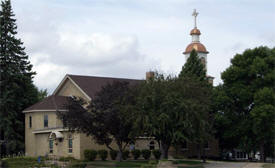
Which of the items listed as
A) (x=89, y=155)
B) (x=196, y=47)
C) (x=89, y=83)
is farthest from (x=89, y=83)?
(x=196, y=47)

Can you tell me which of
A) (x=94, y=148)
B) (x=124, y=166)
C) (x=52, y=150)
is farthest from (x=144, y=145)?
(x=124, y=166)

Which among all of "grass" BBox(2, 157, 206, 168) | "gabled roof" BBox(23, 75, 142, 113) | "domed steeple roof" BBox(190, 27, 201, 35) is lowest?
"grass" BBox(2, 157, 206, 168)

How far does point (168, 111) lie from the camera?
41.2 metres

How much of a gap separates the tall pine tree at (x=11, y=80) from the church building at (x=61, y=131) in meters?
1.87

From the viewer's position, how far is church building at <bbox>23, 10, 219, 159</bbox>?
52.0 metres

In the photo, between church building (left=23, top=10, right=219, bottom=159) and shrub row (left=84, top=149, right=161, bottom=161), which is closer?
shrub row (left=84, top=149, right=161, bottom=161)

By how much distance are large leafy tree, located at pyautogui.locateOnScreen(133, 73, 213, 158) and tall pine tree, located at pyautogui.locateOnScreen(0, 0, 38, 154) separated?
2280 cm

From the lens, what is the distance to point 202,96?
44562 millimetres

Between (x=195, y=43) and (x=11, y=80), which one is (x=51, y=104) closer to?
(x=11, y=80)

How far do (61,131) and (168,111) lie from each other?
16.5 metres

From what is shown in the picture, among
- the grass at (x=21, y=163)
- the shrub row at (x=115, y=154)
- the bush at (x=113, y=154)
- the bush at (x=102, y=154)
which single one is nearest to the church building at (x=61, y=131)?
the shrub row at (x=115, y=154)

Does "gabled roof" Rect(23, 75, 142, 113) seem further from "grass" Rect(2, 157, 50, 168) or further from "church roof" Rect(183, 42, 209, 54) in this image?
"church roof" Rect(183, 42, 209, 54)

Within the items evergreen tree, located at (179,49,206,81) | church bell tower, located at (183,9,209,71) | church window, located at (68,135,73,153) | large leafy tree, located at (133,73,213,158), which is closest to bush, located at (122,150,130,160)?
church window, located at (68,135,73,153)

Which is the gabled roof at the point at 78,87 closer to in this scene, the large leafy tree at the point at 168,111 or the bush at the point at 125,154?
the bush at the point at 125,154
